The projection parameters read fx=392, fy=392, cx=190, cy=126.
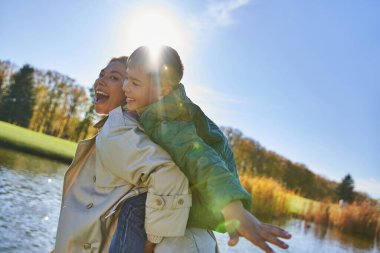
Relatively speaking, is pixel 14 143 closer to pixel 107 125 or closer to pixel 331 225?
pixel 331 225

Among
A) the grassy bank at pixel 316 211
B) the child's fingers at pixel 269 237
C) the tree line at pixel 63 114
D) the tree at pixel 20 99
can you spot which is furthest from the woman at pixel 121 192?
the tree at pixel 20 99

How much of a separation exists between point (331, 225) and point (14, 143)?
13908mm

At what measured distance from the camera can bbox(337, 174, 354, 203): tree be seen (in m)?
42.2

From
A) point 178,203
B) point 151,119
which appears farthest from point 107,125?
point 178,203

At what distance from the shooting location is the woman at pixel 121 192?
1.47 meters

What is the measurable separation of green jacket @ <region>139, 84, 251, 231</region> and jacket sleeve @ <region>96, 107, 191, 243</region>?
0.04 metres

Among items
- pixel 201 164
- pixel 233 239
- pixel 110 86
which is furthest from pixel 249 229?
pixel 110 86

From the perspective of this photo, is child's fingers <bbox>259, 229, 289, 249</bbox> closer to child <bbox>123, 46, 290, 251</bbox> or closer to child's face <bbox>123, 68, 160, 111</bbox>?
child <bbox>123, 46, 290, 251</bbox>

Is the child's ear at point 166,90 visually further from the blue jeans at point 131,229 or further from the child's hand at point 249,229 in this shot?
the child's hand at point 249,229

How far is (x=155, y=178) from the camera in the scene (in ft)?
4.81

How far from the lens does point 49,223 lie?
23.1 feet

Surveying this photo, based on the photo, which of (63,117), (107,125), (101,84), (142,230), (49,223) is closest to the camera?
(142,230)

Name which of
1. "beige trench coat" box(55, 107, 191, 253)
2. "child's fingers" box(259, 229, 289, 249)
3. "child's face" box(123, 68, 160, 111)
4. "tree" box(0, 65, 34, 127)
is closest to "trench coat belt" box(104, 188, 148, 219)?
"beige trench coat" box(55, 107, 191, 253)

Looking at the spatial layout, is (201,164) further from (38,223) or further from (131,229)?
(38,223)
